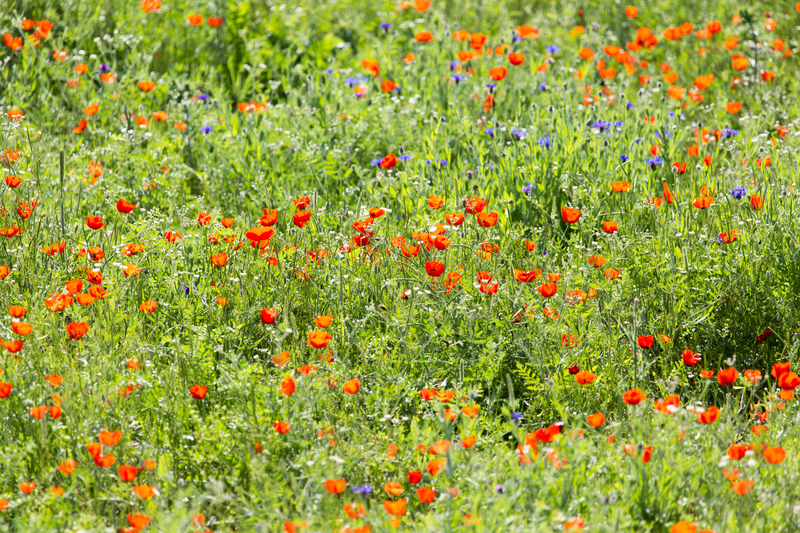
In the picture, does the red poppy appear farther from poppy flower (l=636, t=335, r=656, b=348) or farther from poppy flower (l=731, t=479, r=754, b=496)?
poppy flower (l=731, t=479, r=754, b=496)

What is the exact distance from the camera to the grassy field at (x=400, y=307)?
2.10 meters

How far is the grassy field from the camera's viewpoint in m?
2.10

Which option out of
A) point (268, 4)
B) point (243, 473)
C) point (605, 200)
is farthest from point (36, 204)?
point (268, 4)

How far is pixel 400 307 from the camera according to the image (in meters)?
2.62

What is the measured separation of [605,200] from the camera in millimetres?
3492

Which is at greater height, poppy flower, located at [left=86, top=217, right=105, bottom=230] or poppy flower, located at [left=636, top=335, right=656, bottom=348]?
poppy flower, located at [left=86, top=217, right=105, bottom=230]

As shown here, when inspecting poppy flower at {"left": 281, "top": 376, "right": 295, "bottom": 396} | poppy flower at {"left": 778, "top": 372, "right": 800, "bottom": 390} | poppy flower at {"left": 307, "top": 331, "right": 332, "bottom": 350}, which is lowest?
poppy flower at {"left": 281, "top": 376, "right": 295, "bottom": 396}

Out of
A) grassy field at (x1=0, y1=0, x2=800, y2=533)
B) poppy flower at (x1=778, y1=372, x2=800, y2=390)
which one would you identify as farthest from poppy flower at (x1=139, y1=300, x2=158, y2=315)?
poppy flower at (x1=778, y1=372, x2=800, y2=390)

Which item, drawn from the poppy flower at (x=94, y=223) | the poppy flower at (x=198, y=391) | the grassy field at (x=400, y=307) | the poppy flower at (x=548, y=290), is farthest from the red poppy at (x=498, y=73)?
the poppy flower at (x=198, y=391)

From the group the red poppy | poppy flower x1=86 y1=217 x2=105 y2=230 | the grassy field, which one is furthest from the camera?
the red poppy

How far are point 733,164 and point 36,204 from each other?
3340mm

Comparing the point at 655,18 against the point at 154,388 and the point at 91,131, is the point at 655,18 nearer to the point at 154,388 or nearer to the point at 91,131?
the point at 91,131

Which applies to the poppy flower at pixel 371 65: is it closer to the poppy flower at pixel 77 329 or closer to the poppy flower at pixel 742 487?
the poppy flower at pixel 77 329

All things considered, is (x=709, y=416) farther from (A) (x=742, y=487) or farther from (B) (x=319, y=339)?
(B) (x=319, y=339)
